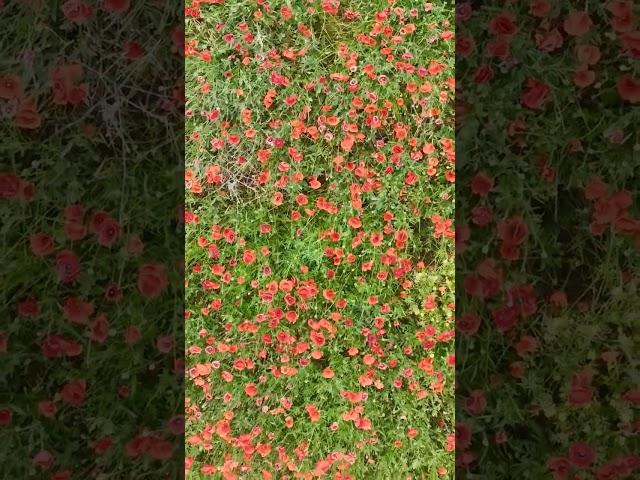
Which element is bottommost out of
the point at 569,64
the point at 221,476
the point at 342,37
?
the point at 221,476

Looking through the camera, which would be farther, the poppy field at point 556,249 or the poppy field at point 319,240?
the poppy field at point 319,240

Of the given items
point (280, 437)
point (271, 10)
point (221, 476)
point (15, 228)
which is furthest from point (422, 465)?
point (271, 10)

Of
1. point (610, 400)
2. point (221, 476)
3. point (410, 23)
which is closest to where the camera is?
point (610, 400)

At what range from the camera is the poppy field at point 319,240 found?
1783mm

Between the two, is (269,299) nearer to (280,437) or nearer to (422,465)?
(280,437)

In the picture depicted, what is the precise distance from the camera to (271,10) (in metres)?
1.94

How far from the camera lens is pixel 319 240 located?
6.19ft

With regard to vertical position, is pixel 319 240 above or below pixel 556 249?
below

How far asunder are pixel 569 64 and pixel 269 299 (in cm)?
98

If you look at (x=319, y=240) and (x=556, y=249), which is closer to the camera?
(x=556, y=249)

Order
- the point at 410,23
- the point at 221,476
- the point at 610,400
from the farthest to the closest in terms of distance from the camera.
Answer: the point at 410,23, the point at 221,476, the point at 610,400

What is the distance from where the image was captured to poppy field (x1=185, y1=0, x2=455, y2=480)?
1.78m

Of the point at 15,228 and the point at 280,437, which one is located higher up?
the point at 15,228

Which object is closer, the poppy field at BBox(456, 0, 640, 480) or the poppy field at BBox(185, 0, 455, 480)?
the poppy field at BBox(456, 0, 640, 480)
